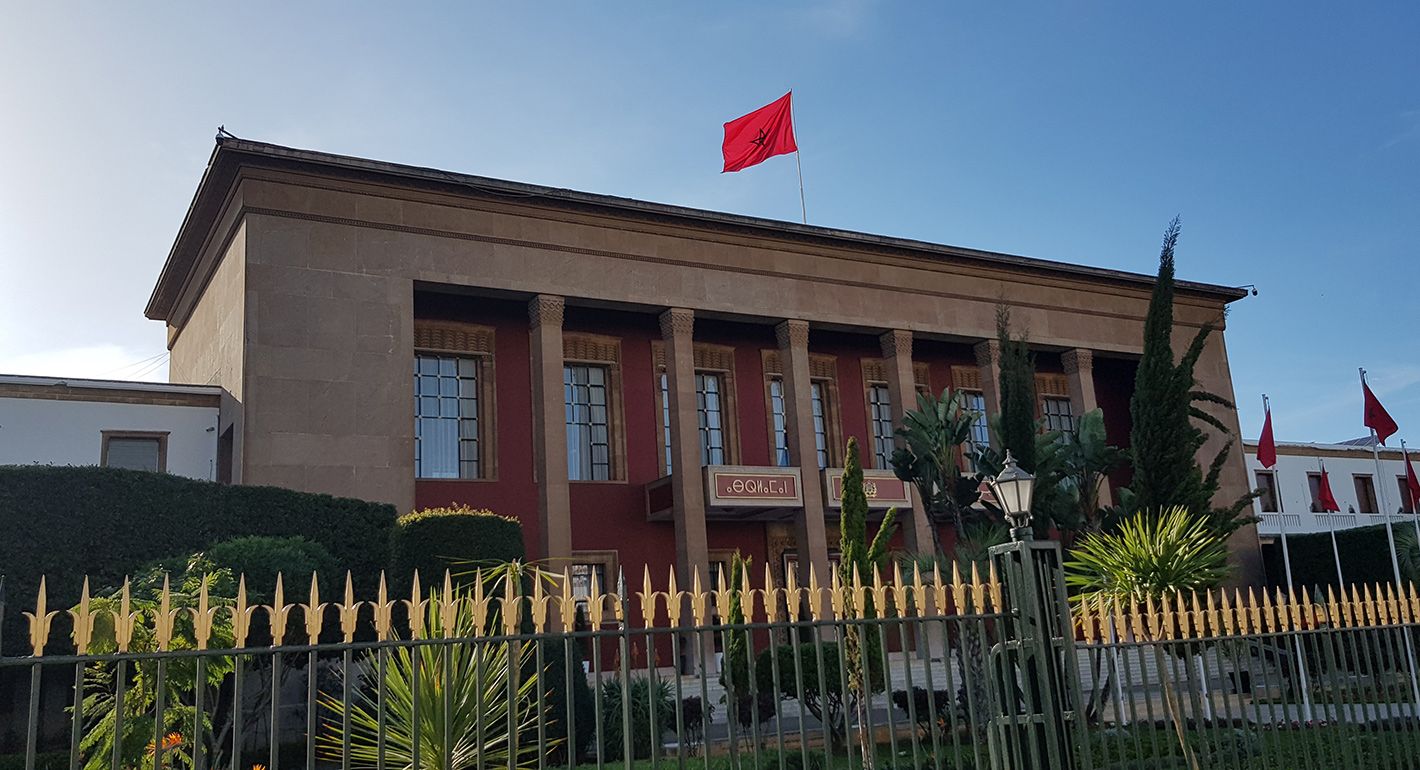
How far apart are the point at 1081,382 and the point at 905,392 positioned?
6.36 meters

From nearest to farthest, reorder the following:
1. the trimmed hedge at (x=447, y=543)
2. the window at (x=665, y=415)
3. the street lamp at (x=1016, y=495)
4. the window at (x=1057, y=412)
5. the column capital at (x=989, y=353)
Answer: the street lamp at (x=1016, y=495)
the trimmed hedge at (x=447, y=543)
the window at (x=665, y=415)
the column capital at (x=989, y=353)
the window at (x=1057, y=412)

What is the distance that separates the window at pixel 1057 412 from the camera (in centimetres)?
3450

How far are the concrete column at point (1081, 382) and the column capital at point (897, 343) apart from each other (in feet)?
18.8

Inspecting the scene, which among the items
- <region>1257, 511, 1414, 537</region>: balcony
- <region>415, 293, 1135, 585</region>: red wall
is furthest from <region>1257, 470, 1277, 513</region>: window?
<region>415, 293, 1135, 585</region>: red wall

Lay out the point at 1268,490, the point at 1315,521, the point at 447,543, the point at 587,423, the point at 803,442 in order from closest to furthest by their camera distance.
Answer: the point at 447,543
the point at 803,442
the point at 587,423
the point at 1268,490
the point at 1315,521

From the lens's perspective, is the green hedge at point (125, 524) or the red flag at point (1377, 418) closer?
the green hedge at point (125, 524)

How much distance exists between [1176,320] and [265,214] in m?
26.4

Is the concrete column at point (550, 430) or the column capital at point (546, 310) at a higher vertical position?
the column capital at point (546, 310)

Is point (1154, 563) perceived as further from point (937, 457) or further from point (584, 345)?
point (584, 345)

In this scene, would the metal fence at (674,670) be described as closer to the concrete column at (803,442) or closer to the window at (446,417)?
the window at (446,417)

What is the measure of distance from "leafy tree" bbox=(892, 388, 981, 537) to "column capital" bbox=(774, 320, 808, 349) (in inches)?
262

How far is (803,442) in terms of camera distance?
1091 inches

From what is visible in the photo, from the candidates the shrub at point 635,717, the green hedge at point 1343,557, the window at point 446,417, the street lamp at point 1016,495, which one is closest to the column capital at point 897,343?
the window at point 446,417

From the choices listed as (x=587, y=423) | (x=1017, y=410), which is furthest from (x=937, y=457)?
(x=587, y=423)
